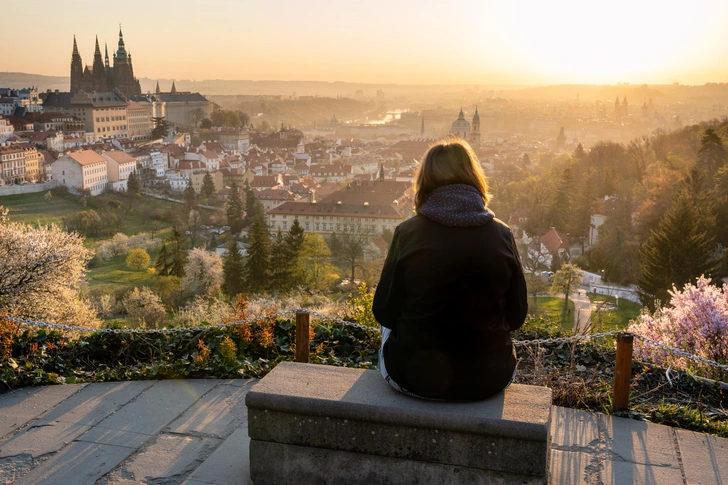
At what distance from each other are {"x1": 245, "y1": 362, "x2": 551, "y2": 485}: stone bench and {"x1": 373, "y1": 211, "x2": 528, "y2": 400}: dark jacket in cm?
11

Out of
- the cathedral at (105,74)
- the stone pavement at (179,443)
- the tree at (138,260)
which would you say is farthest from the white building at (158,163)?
the stone pavement at (179,443)

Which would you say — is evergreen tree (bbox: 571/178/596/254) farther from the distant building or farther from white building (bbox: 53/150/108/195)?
the distant building

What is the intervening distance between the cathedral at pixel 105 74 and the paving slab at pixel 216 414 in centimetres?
9252

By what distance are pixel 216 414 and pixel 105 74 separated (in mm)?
97499

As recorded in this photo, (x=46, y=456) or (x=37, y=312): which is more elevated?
(x=46, y=456)

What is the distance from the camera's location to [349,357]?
4340 mm

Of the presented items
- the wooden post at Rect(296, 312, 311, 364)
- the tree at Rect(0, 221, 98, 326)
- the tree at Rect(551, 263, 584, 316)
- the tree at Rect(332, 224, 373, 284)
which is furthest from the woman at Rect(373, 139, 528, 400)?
the tree at Rect(332, 224, 373, 284)

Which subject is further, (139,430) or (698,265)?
(698,265)

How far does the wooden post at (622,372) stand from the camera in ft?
10.8

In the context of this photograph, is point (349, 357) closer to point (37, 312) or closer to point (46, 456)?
point (46, 456)

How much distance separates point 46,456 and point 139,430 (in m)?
0.39

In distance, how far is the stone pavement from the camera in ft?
9.01

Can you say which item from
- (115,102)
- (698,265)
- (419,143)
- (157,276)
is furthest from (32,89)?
(698,265)

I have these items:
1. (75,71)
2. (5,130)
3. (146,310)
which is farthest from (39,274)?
(75,71)
